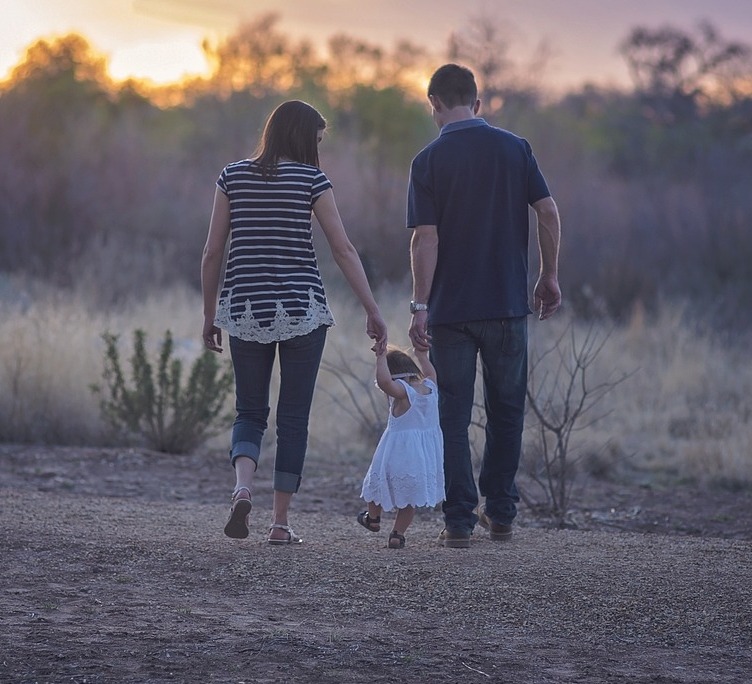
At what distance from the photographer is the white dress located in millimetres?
5223

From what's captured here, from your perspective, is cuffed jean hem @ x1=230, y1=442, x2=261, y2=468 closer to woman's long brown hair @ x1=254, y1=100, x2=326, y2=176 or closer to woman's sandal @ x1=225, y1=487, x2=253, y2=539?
woman's sandal @ x1=225, y1=487, x2=253, y2=539

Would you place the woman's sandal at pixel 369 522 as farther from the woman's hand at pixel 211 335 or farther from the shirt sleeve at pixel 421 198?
the shirt sleeve at pixel 421 198

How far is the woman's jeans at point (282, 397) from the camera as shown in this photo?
16.8 feet

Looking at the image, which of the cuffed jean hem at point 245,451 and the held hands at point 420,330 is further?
the held hands at point 420,330

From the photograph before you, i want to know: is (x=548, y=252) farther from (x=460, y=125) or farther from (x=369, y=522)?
(x=369, y=522)

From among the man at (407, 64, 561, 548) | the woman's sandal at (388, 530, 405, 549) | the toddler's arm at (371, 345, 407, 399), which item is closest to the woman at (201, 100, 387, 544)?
the toddler's arm at (371, 345, 407, 399)

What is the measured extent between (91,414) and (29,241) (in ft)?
31.1

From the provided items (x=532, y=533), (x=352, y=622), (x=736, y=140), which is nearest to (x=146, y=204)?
(x=532, y=533)

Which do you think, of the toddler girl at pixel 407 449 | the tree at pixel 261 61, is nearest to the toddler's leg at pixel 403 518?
the toddler girl at pixel 407 449

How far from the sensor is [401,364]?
5.30 metres

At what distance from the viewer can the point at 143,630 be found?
392cm

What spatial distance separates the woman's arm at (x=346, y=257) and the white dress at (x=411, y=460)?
0.31 m

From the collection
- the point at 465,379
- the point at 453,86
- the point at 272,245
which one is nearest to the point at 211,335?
the point at 272,245

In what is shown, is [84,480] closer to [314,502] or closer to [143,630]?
[314,502]
